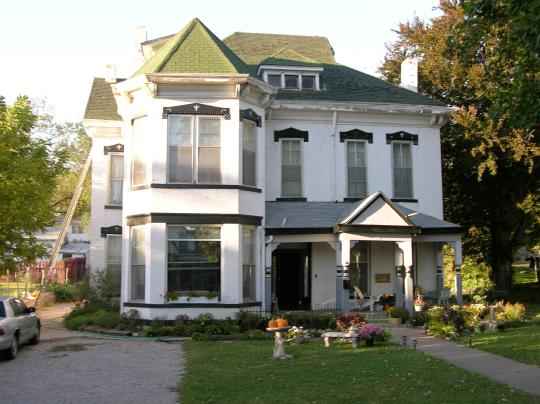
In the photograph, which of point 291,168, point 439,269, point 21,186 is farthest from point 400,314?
point 21,186

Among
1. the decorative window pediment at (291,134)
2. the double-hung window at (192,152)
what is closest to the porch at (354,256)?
the decorative window pediment at (291,134)

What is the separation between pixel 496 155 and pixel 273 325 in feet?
48.4

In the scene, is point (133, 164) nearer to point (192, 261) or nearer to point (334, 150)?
point (192, 261)

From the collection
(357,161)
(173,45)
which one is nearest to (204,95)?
(173,45)

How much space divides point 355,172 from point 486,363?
10.9 metres

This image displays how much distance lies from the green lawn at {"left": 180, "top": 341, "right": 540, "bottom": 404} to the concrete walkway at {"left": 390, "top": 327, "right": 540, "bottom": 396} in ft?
1.19

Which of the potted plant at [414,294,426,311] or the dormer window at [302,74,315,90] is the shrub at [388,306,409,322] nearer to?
the potted plant at [414,294,426,311]

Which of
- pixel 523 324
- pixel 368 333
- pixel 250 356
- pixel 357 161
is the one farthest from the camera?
pixel 357 161

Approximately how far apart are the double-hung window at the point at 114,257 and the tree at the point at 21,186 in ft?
13.5

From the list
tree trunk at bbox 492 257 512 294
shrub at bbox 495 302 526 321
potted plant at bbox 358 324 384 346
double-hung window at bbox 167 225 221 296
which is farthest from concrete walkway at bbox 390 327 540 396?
tree trunk at bbox 492 257 512 294

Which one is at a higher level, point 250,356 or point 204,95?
point 204,95

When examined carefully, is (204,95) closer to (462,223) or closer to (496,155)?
(496,155)

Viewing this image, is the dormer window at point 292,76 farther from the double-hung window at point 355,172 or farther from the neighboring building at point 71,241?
the neighboring building at point 71,241

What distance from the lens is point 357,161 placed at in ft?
72.6
